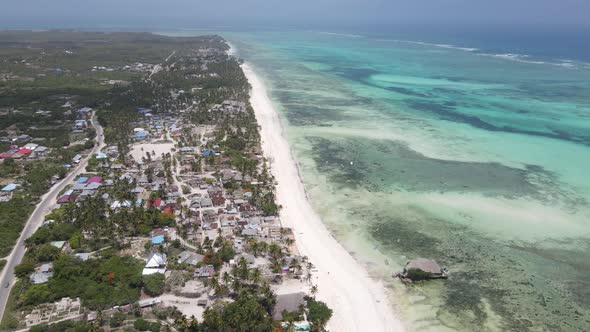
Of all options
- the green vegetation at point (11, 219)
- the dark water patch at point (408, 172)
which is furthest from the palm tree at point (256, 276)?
the green vegetation at point (11, 219)

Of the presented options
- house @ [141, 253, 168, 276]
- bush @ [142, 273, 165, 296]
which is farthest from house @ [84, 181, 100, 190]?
bush @ [142, 273, 165, 296]

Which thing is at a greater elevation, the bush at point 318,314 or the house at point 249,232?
the house at point 249,232

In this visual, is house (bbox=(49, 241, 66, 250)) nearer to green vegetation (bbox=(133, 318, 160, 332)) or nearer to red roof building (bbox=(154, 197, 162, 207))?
red roof building (bbox=(154, 197, 162, 207))

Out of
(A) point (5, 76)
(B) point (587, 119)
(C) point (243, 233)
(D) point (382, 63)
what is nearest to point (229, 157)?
(C) point (243, 233)

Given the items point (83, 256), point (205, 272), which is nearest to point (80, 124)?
point (83, 256)

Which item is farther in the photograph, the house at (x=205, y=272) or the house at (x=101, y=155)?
the house at (x=101, y=155)

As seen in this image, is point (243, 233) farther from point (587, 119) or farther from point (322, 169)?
point (587, 119)

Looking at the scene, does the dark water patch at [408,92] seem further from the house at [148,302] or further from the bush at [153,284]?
the house at [148,302]

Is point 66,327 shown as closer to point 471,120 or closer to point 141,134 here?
point 141,134
